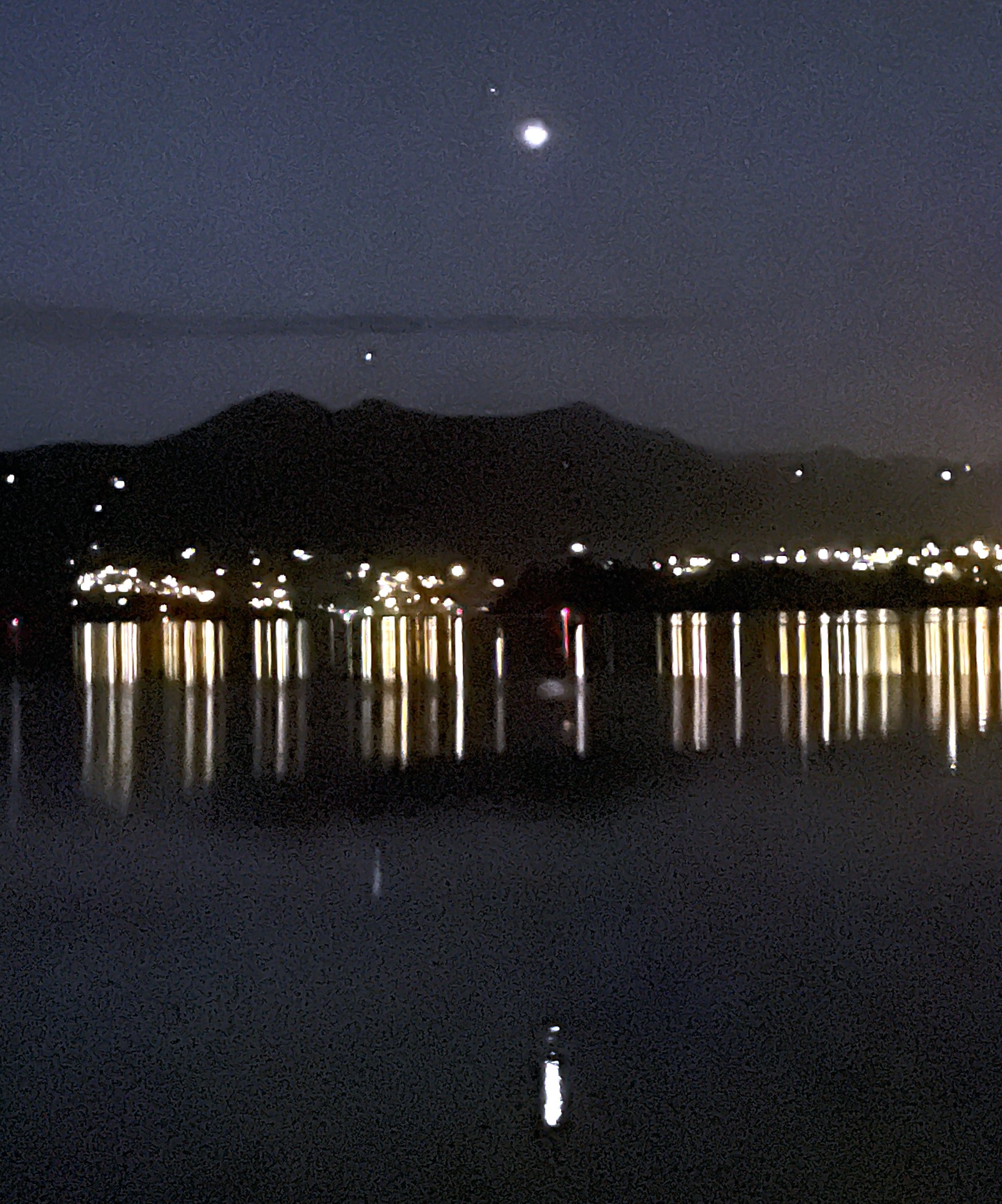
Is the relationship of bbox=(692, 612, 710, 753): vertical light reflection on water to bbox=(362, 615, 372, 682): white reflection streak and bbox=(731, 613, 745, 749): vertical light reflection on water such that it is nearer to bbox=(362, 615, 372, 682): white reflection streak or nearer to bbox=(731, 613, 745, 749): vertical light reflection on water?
bbox=(731, 613, 745, 749): vertical light reflection on water

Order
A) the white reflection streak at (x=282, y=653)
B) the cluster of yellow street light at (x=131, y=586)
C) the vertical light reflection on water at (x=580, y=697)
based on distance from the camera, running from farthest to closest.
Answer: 1. the cluster of yellow street light at (x=131, y=586)
2. the white reflection streak at (x=282, y=653)
3. the vertical light reflection on water at (x=580, y=697)

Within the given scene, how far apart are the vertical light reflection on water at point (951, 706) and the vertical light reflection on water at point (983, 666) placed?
27cm

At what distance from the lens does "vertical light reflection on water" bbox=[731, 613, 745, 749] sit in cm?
1516

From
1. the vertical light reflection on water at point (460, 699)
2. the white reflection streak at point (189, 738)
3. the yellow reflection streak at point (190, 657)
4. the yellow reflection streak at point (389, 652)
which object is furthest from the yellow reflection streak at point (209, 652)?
the vertical light reflection on water at point (460, 699)

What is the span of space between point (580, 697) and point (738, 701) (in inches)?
106

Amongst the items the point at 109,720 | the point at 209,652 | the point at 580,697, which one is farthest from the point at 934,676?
the point at 209,652

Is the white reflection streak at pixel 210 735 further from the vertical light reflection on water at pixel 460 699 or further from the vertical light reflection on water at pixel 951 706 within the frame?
the vertical light reflection on water at pixel 951 706

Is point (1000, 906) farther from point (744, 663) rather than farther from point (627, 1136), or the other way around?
point (744, 663)

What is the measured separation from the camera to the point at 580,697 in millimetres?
21594

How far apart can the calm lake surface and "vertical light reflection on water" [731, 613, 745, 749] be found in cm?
46

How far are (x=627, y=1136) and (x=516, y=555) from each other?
185 meters

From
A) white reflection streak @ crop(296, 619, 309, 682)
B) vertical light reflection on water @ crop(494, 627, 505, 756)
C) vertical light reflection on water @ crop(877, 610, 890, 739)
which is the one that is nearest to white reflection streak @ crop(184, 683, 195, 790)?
vertical light reflection on water @ crop(494, 627, 505, 756)

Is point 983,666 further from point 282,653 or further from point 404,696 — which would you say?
point 282,653

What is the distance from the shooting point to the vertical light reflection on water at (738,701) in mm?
15156
